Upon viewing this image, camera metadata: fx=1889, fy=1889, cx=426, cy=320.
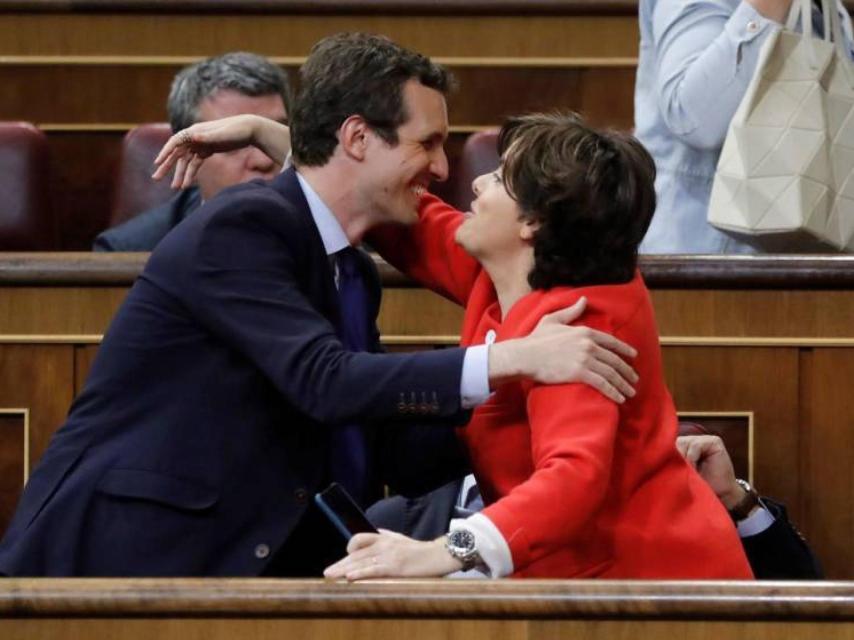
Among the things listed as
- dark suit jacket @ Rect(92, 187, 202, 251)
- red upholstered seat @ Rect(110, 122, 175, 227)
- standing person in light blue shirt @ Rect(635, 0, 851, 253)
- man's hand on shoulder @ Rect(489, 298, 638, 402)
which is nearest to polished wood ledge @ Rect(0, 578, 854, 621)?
man's hand on shoulder @ Rect(489, 298, 638, 402)

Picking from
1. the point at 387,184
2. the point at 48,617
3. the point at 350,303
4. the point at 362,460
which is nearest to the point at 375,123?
the point at 387,184

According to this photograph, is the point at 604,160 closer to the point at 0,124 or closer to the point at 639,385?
the point at 639,385

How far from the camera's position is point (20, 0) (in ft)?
9.42

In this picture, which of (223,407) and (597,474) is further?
(223,407)

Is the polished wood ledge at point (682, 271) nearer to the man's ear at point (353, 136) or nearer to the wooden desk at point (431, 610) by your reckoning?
the man's ear at point (353, 136)

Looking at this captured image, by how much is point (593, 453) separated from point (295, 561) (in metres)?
0.33

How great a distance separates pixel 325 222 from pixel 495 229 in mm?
178

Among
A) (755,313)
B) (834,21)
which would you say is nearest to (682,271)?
(755,313)

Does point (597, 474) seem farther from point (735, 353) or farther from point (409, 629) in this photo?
point (735, 353)

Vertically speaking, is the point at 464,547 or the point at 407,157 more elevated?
the point at 407,157

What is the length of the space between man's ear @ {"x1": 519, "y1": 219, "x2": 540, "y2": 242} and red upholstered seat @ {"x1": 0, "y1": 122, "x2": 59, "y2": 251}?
1252 millimetres

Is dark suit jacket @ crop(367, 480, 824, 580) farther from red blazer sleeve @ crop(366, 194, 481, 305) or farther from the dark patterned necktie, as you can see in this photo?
red blazer sleeve @ crop(366, 194, 481, 305)

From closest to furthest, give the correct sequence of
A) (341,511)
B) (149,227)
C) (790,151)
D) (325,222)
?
(341,511) → (325,222) → (790,151) → (149,227)

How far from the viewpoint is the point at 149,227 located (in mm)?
2502
